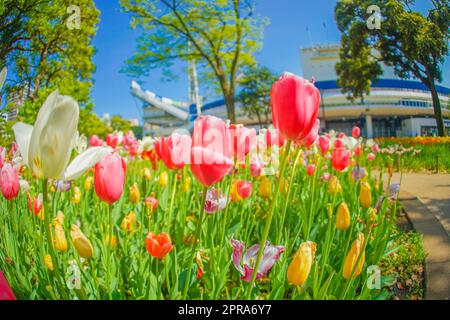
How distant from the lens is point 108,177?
1.58 ft

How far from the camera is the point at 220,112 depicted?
0.90 metres

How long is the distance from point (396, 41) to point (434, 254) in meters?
0.46

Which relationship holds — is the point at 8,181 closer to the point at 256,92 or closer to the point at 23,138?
the point at 23,138

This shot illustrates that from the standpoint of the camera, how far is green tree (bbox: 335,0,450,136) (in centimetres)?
63

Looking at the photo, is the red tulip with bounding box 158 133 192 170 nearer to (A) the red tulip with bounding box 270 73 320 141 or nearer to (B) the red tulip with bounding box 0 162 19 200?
(A) the red tulip with bounding box 270 73 320 141

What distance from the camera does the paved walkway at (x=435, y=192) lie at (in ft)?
2.22

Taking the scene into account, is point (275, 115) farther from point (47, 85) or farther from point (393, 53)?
point (47, 85)

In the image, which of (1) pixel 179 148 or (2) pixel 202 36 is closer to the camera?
(1) pixel 179 148

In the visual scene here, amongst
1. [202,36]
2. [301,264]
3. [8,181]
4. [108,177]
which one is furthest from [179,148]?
[202,36]

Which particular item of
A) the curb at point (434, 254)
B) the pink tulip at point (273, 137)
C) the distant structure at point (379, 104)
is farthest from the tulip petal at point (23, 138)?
the curb at point (434, 254)

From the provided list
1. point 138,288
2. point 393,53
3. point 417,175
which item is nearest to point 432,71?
point 393,53

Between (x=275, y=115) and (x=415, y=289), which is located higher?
(x=275, y=115)

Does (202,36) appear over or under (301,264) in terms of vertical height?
over
